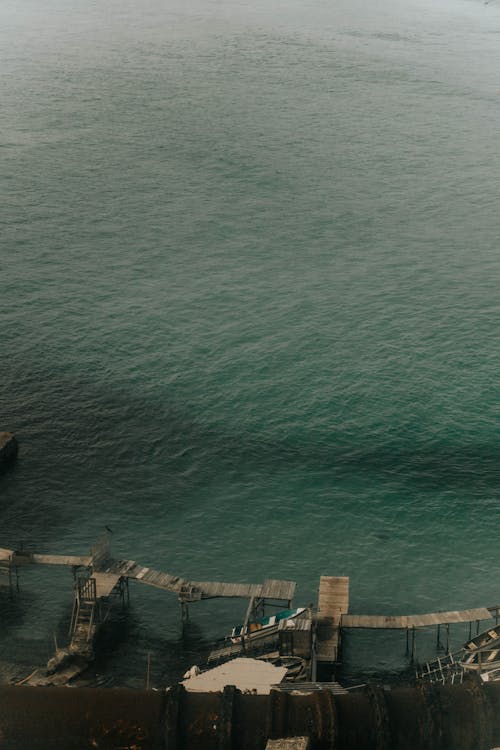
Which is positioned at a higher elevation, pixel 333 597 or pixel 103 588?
pixel 333 597

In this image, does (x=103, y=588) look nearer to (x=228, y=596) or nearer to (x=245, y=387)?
(x=228, y=596)

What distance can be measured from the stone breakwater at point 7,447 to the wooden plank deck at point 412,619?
4429 cm

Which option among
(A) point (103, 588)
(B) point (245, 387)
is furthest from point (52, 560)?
(B) point (245, 387)

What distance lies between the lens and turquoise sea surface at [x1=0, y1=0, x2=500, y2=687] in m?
87.4

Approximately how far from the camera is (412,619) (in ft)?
249

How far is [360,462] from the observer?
343 ft

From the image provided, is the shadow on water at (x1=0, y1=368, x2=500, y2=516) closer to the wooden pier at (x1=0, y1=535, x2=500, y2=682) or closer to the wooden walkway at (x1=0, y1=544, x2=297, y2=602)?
the wooden walkway at (x1=0, y1=544, x2=297, y2=602)

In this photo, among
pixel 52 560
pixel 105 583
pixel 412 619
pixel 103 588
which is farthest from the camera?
pixel 52 560

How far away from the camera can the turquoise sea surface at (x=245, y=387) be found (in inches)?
3442

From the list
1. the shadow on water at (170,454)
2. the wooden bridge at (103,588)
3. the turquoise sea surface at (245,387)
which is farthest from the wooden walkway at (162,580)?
the shadow on water at (170,454)

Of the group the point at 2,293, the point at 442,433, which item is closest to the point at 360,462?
the point at 442,433

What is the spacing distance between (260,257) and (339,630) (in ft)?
306

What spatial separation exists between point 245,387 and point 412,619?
5098 centimetres

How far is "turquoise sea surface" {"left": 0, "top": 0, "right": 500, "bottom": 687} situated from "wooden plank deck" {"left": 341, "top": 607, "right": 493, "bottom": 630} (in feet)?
11.8
